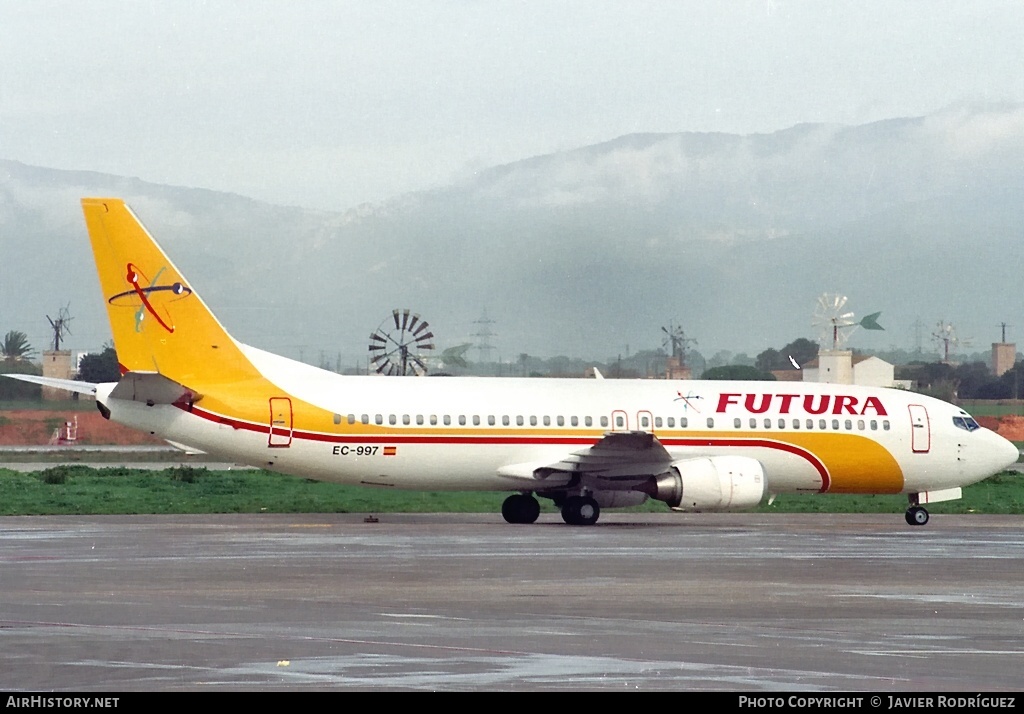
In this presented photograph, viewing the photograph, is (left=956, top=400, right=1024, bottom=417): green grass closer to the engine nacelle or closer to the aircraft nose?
the aircraft nose

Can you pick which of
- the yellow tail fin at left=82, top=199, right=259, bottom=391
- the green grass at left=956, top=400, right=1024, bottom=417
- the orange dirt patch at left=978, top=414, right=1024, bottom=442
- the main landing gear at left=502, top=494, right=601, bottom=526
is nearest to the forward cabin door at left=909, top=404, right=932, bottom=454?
the main landing gear at left=502, top=494, right=601, bottom=526

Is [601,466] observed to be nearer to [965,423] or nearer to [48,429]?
[965,423]

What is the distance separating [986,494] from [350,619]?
34177mm

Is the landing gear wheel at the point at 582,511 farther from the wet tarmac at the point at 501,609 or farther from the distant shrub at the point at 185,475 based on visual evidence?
the distant shrub at the point at 185,475

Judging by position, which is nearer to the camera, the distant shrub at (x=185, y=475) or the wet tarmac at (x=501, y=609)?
the wet tarmac at (x=501, y=609)

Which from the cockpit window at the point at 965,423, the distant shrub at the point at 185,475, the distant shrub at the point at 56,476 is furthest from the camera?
the distant shrub at the point at 185,475

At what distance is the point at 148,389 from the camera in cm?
3047

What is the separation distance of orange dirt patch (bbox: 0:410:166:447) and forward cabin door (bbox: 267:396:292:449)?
51025 mm

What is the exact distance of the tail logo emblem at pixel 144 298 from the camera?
3095cm

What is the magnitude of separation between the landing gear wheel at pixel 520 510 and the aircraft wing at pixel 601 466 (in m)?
0.90

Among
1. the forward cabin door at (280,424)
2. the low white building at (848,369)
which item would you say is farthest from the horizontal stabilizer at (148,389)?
the low white building at (848,369)

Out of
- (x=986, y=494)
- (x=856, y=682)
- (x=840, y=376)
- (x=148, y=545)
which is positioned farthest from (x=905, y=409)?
(x=840, y=376)

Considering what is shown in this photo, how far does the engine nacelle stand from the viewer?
32.3 meters
